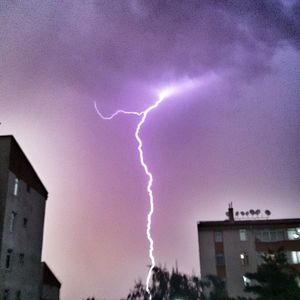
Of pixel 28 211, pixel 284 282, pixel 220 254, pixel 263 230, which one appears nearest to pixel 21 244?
pixel 28 211

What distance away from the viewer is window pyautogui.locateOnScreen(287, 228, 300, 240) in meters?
45.7

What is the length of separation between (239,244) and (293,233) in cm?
609

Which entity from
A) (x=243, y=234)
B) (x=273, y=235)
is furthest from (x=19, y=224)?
(x=273, y=235)

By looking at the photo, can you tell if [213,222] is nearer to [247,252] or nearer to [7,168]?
[247,252]

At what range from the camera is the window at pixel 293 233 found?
4566 centimetres

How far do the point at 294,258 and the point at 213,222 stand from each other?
9.25 meters

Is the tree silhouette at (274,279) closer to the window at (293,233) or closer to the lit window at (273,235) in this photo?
the lit window at (273,235)

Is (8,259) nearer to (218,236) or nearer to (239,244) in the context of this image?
(218,236)

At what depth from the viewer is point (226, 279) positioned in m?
44.5

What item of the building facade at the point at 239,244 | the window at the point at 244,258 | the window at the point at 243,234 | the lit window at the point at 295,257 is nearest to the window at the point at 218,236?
the building facade at the point at 239,244

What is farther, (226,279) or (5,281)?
(226,279)

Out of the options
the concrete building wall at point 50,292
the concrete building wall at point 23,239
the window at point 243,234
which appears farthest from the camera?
the window at point 243,234

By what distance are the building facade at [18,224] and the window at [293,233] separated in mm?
26940

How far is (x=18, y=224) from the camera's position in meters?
29.8
